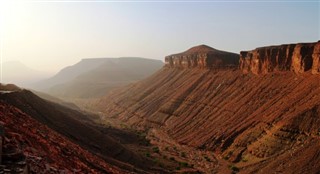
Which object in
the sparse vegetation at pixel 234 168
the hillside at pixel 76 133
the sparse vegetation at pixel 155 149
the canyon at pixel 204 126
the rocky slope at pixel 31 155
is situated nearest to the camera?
the rocky slope at pixel 31 155

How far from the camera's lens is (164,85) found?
9519 centimetres

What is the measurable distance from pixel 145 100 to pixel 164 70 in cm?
2164

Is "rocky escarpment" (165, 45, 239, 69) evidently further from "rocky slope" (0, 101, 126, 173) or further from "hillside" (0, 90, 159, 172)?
"rocky slope" (0, 101, 126, 173)

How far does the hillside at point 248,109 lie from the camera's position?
134 feet

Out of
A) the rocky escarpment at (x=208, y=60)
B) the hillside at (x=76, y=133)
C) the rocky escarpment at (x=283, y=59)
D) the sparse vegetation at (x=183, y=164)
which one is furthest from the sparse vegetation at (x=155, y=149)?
the rocky escarpment at (x=208, y=60)

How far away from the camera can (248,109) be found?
181 ft

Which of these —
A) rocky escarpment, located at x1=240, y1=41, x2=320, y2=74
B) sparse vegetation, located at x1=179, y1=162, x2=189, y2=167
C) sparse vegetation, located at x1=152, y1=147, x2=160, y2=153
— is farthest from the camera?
sparse vegetation, located at x1=152, y1=147, x2=160, y2=153

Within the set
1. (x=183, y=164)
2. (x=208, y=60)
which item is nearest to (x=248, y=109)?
(x=183, y=164)

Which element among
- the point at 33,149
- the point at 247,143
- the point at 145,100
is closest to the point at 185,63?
the point at 145,100

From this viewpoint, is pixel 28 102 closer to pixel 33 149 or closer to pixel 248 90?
pixel 33 149

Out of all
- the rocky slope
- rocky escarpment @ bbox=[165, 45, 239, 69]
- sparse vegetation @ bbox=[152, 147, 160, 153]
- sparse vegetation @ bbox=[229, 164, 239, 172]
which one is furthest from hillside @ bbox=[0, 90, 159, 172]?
rocky escarpment @ bbox=[165, 45, 239, 69]

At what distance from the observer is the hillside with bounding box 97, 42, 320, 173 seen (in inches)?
1606

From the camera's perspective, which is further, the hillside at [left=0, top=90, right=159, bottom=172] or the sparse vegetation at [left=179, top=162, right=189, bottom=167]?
the sparse vegetation at [left=179, top=162, right=189, bottom=167]

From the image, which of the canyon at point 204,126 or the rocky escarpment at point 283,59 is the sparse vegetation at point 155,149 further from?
the rocky escarpment at point 283,59
